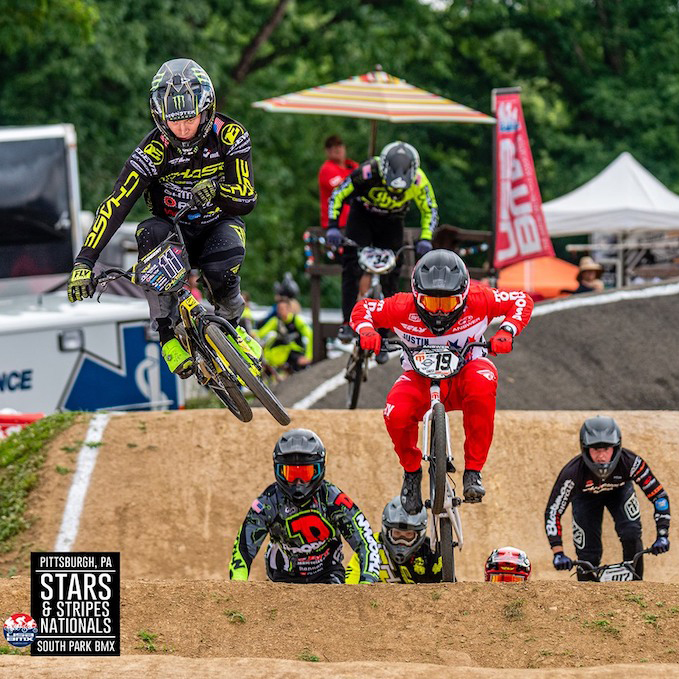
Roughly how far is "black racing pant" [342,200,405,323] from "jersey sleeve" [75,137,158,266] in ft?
14.3

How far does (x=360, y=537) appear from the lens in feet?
30.5

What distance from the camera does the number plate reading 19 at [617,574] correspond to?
1031cm

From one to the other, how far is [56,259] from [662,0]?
2015 centimetres

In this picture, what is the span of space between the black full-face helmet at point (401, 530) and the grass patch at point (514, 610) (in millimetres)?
1263

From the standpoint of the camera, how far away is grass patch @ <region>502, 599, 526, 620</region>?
8.41m

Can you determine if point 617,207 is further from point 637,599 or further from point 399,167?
point 637,599

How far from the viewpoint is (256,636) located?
8242 millimetres

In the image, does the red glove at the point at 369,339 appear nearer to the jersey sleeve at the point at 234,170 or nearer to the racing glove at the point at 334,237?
the jersey sleeve at the point at 234,170

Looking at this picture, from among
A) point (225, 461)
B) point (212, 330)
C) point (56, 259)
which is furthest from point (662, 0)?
point (212, 330)

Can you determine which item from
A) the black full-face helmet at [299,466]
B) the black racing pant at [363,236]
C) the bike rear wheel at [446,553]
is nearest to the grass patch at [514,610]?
the bike rear wheel at [446,553]

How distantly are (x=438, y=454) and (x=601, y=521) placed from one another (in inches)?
96.2

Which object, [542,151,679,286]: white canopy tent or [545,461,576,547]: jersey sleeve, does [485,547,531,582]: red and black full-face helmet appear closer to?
[545,461,576,547]: jersey sleeve

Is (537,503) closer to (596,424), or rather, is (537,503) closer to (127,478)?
(596,424)

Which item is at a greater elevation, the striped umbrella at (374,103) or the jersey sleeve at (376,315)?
the striped umbrella at (374,103)
